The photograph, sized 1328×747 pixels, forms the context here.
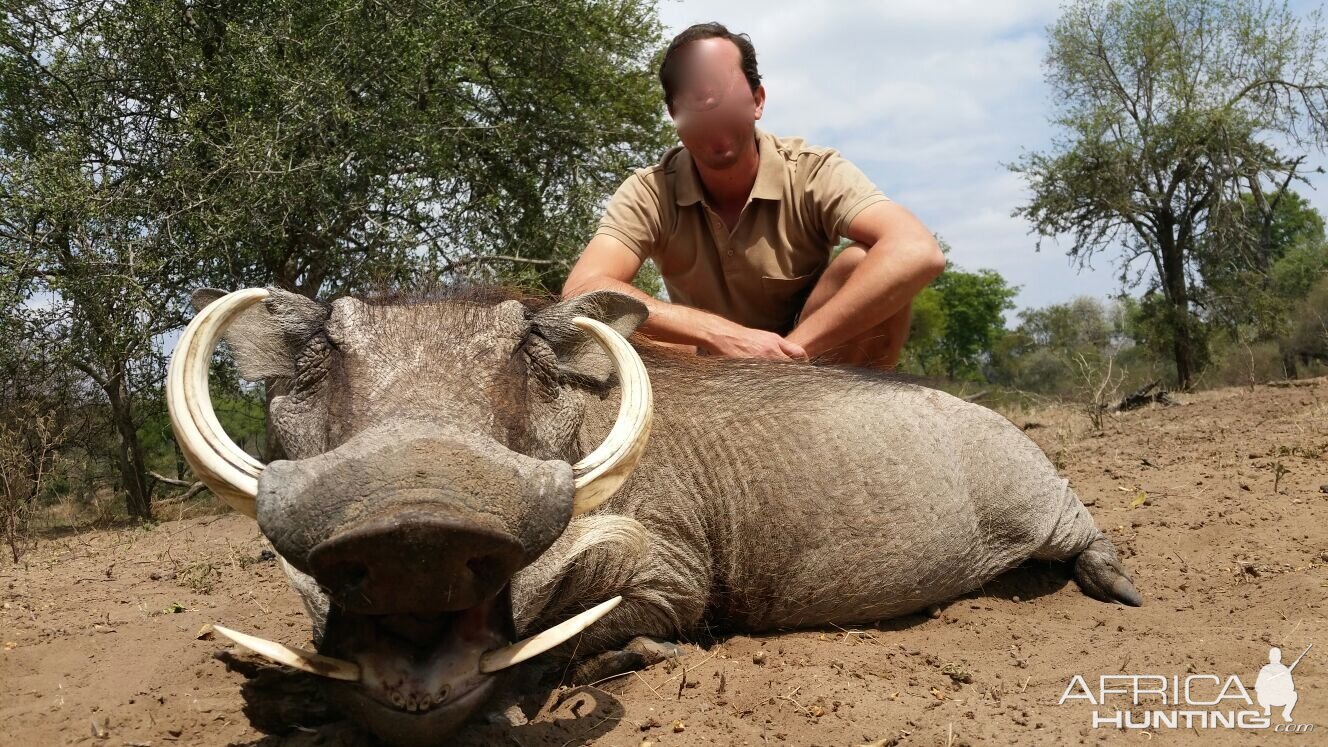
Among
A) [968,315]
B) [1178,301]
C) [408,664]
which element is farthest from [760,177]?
[968,315]

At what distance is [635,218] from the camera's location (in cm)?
424

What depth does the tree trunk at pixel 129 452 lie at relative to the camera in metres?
8.76

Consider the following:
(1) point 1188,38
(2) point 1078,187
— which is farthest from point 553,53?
(1) point 1188,38

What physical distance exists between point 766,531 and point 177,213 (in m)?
6.48

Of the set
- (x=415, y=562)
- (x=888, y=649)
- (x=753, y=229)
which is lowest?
(x=888, y=649)

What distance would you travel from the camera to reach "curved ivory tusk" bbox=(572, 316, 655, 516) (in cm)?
213

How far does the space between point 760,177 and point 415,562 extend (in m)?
2.87

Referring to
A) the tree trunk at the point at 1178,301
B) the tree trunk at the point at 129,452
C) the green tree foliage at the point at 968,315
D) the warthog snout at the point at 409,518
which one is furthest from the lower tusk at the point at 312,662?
the green tree foliage at the point at 968,315

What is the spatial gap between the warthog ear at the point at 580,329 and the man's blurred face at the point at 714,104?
149 centimetres

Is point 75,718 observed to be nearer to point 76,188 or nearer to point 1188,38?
point 76,188

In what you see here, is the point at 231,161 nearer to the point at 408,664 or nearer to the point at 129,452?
the point at 129,452

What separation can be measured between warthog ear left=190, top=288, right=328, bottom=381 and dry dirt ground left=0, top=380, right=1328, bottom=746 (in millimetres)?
841

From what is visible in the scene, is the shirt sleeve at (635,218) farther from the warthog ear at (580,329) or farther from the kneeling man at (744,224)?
the warthog ear at (580,329)

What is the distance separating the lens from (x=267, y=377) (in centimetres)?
270
